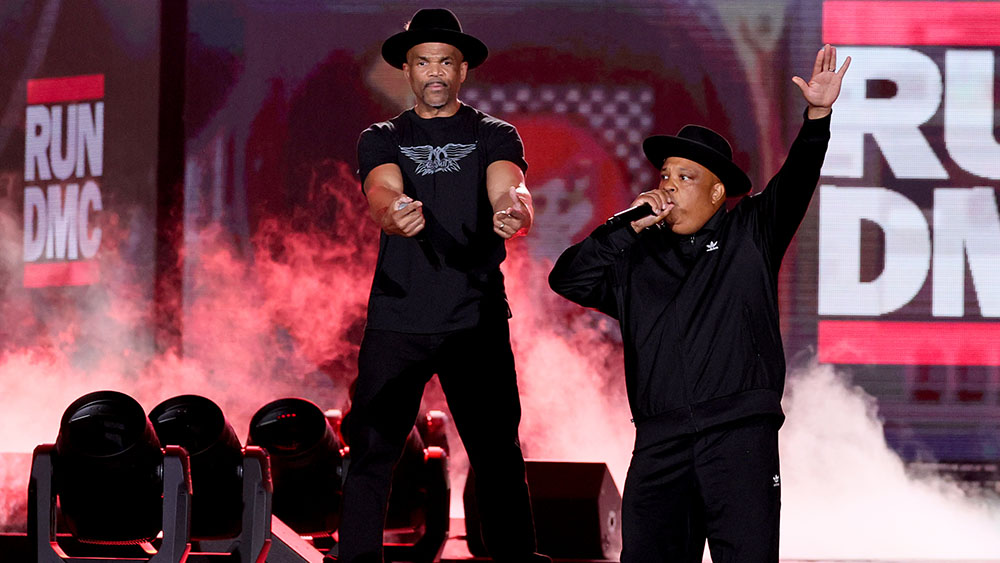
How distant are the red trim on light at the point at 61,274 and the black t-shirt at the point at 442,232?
366 cm

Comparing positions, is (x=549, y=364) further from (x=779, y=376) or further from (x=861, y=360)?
(x=779, y=376)

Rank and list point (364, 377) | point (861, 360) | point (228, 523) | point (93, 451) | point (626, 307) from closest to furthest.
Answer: point (626, 307) → point (364, 377) → point (93, 451) → point (228, 523) → point (861, 360)

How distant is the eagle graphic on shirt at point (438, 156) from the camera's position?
10.4ft

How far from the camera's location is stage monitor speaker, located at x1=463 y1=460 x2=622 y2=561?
176 inches

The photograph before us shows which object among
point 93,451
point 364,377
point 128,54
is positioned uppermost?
point 128,54

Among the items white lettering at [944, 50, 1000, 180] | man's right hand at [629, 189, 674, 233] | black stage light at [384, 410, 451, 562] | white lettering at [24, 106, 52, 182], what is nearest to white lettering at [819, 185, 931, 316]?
white lettering at [944, 50, 1000, 180]

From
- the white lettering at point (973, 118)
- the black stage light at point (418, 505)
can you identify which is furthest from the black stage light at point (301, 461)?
the white lettering at point (973, 118)

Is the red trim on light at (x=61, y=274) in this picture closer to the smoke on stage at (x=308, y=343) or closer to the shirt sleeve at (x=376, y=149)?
the smoke on stage at (x=308, y=343)

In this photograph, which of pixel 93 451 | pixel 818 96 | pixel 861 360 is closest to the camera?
pixel 818 96

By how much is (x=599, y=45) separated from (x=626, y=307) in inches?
139

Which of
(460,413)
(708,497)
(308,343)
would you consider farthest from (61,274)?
(708,497)

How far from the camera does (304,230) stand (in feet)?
20.4

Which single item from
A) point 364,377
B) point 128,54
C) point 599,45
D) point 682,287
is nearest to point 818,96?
point 682,287

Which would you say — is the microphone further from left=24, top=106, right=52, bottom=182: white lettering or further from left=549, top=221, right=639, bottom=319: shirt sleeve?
left=24, top=106, right=52, bottom=182: white lettering
